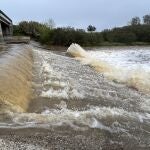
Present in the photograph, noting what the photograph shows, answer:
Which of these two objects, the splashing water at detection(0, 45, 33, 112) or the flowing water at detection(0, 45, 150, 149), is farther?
the splashing water at detection(0, 45, 33, 112)

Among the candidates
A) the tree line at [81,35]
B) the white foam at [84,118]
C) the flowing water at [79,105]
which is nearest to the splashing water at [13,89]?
the flowing water at [79,105]

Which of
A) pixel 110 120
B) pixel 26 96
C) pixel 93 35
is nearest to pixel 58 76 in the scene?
pixel 26 96

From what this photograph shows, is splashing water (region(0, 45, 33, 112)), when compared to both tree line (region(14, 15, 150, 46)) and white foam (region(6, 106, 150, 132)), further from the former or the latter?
tree line (region(14, 15, 150, 46))

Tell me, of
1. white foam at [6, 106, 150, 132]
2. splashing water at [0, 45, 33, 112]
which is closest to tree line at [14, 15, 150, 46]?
splashing water at [0, 45, 33, 112]

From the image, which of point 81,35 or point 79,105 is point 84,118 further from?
point 81,35

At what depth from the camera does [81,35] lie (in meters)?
56.8

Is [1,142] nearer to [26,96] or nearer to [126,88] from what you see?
[26,96]

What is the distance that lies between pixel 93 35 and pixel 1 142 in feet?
169

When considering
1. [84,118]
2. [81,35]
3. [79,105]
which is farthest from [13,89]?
[81,35]

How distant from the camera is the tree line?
5610 centimetres

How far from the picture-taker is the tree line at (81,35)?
56.1 meters

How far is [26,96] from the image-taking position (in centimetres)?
1101

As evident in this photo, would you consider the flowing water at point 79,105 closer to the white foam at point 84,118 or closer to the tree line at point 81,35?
the white foam at point 84,118

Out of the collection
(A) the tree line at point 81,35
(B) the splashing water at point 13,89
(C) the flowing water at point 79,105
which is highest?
(B) the splashing water at point 13,89
